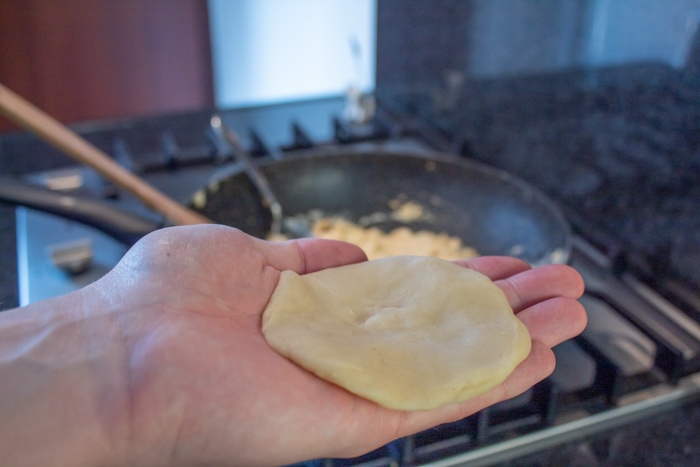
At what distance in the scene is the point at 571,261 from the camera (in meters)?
0.81

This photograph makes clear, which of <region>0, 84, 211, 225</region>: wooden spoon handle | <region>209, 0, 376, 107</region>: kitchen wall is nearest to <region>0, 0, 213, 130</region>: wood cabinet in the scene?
<region>209, 0, 376, 107</region>: kitchen wall

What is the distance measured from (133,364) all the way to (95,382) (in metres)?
0.03

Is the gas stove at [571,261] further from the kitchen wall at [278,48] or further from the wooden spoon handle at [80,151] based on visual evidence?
the kitchen wall at [278,48]

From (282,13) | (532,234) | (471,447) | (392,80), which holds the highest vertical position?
(282,13)

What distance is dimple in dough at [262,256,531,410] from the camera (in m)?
0.47

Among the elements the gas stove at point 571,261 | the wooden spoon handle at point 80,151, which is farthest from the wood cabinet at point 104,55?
the wooden spoon handle at point 80,151

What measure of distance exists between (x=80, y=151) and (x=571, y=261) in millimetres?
693

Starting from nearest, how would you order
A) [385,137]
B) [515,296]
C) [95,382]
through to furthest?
1. [95,382]
2. [515,296]
3. [385,137]

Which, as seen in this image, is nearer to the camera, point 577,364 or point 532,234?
point 577,364

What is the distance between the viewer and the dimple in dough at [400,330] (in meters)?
0.47

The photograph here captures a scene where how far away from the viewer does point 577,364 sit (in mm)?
738

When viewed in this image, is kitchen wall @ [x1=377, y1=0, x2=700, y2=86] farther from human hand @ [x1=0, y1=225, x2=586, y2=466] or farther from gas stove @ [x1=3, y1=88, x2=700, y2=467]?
human hand @ [x1=0, y1=225, x2=586, y2=466]

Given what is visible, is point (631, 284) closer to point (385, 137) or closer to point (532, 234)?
point (532, 234)

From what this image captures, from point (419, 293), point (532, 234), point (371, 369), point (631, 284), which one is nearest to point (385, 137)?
point (532, 234)
